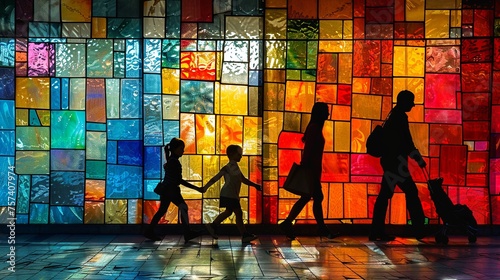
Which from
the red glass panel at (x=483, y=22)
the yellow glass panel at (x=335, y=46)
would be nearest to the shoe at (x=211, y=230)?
the yellow glass panel at (x=335, y=46)

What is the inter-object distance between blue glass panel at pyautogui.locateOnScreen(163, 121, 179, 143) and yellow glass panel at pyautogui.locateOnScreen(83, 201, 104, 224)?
1.36 m

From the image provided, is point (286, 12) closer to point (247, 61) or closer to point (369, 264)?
point (247, 61)

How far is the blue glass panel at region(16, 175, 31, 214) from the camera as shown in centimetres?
1344

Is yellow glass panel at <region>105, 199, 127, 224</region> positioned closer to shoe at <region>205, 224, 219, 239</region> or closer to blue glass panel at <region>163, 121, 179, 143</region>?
blue glass panel at <region>163, 121, 179, 143</region>

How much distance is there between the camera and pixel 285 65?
13.5 metres

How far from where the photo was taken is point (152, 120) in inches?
527

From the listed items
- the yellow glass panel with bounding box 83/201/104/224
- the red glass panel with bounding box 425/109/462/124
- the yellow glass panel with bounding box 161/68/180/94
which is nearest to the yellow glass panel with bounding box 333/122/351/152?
the red glass panel with bounding box 425/109/462/124

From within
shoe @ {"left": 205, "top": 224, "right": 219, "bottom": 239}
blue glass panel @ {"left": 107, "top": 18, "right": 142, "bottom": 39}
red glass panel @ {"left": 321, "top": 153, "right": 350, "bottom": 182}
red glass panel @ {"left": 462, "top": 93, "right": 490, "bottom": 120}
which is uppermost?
blue glass panel @ {"left": 107, "top": 18, "right": 142, "bottom": 39}

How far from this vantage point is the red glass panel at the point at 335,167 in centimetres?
1352

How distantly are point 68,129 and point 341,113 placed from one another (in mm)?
4021

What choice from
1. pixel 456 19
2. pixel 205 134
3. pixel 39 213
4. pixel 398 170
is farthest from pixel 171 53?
pixel 456 19

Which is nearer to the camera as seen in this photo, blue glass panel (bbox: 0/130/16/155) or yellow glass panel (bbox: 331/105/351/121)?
blue glass panel (bbox: 0/130/16/155)

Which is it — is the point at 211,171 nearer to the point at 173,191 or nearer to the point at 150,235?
the point at 173,191

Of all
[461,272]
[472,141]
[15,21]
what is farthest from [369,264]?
[15,21]
